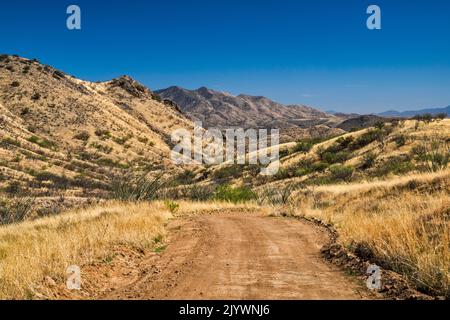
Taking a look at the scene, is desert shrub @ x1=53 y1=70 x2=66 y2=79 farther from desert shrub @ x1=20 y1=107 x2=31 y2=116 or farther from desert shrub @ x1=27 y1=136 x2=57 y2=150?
desert shrub @ x1=27 y1=136 x2=57 y2=150

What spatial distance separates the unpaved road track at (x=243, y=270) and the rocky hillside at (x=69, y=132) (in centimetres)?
3221

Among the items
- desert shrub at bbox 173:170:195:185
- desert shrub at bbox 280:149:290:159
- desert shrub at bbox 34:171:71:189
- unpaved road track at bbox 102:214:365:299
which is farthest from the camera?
desert shrub at bbox 173:170:195:185

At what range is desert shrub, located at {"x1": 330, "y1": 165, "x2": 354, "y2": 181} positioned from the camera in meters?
41.8

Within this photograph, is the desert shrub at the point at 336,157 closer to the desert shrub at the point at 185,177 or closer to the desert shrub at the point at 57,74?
the desert shrub at the point at 185,177

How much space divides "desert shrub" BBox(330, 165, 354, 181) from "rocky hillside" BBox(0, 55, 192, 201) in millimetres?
23235

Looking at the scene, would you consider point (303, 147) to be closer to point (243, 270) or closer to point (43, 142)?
point (43, 142)

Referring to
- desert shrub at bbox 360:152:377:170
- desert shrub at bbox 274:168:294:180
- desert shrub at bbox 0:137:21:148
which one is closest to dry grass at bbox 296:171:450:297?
desert shrub at bbox 360:152:377:170

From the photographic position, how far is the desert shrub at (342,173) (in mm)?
41812

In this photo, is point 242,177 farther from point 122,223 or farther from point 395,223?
point 395,223

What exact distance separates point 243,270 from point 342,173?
35867 mm

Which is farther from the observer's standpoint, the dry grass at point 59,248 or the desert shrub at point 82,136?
the desert shrub at point 82,136

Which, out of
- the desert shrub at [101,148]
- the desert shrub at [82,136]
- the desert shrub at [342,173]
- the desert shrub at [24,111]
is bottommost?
the desert shrub at [342,173]

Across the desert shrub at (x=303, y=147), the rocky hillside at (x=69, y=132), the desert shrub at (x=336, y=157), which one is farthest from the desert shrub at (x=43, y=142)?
the desert shrub at (x=336, y=157)

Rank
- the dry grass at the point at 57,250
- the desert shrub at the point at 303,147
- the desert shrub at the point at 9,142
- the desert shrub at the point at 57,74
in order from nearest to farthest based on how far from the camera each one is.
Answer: the dry grass at the point at 57,250
the desert shrub at the point at 9,142
the desert shrub at the point at 303,147
the desert shrub at the point at 57,74
